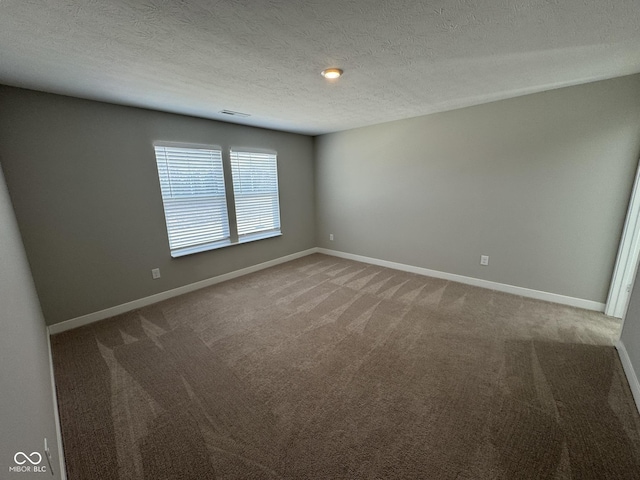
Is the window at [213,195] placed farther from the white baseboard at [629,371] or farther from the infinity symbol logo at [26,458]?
the white baseboard at [629,371]

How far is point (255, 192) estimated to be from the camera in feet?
13.4

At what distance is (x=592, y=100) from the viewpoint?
250 cm

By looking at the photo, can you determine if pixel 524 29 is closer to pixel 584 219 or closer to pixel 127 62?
pixel 584 219

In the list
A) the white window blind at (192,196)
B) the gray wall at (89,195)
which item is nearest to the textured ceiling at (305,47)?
the gray wall at (89,195)

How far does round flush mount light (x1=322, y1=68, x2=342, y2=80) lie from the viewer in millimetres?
1957

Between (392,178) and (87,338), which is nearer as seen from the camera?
(87,338)

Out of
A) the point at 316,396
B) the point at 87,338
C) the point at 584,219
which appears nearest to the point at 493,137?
the point at 584,219

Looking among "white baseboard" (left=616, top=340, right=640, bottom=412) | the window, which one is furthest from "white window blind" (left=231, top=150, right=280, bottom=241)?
"white baseboard" (left=616, top=340, right=640, bottom=412)

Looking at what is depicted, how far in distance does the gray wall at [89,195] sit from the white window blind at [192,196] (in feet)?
0.37

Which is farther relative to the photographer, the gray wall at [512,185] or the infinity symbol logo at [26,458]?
the gray wall at [512,185]

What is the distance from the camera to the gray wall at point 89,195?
7.40 ft

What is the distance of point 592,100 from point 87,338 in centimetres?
548

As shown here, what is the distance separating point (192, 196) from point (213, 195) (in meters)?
0.29

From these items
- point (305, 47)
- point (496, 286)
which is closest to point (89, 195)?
point (305, 47)
